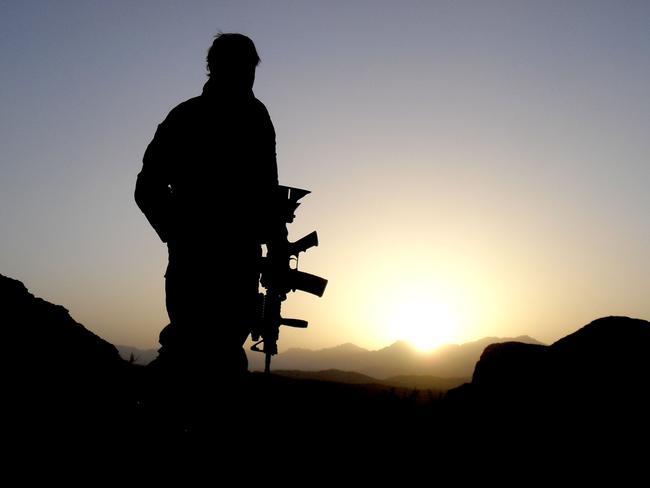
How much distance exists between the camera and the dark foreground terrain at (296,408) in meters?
2.89

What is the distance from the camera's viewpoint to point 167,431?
279cm

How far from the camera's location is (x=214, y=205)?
3.27 m

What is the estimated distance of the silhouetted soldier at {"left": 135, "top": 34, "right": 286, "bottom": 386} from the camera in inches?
123

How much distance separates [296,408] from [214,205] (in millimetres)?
3027

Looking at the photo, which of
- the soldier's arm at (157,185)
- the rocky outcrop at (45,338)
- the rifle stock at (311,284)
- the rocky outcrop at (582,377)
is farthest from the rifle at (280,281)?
the rocky outcrop at (582,377)

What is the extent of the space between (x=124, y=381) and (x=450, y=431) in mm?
3275

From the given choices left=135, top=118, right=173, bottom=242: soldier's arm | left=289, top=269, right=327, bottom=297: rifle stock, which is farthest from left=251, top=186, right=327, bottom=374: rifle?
left=135, top=118, right=173, bottom=242: soldier's arm

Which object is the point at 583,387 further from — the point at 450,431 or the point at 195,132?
the point at 195,132

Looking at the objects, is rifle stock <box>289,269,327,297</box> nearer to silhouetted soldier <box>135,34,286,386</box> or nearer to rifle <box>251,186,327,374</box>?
rifle <box>251,186,327,374</box>

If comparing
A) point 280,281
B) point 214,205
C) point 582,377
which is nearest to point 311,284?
point 280,281

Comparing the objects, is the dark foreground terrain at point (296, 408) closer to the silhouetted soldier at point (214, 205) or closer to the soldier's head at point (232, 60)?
the silhouetted soldier at point (214, 205)

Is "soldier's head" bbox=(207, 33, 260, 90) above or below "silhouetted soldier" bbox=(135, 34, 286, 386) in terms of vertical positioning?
above

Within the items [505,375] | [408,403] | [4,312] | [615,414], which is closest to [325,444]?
[408,403]

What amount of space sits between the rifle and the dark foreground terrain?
0.43 meters
